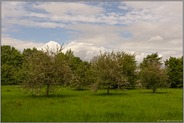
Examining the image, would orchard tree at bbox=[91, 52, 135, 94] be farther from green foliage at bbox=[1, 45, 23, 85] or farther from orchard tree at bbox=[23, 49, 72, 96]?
green foliage at bbox=[1, 45, 23, 85]

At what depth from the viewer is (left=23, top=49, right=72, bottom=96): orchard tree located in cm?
3250

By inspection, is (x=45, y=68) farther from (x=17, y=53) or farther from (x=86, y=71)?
(x=17, y=53)

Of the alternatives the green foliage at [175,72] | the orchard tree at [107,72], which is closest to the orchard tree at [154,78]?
the orchard tree at [107,72]

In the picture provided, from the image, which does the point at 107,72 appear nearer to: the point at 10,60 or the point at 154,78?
the point at 154,78

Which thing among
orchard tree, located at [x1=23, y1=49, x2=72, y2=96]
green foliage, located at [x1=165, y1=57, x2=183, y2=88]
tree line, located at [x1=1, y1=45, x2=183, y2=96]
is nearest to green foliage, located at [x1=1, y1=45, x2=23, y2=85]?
tree line, located at [x1=1, y1=45, x2=183, y2=96]

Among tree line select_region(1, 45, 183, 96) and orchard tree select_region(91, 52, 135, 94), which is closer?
tree line select_region(1, 45, 183, 96)

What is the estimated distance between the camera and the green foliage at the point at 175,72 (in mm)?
77438

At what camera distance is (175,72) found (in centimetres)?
7912

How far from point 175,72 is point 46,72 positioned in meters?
52.7

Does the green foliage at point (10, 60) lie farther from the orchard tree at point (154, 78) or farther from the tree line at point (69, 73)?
the orchard tree at point (154, 78)

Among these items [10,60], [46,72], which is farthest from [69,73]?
[10,60]

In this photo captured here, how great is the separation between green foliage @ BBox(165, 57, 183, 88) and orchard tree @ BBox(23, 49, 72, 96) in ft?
156

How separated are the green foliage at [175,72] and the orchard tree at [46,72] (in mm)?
47503

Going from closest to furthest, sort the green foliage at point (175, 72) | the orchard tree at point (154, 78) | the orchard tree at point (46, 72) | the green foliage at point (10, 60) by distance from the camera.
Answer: the orchard tree at point (46, 72) < the orchard tree at point (154, 78) < the green foliage at point (10, 60) < the green foliage at point (175, 72)
